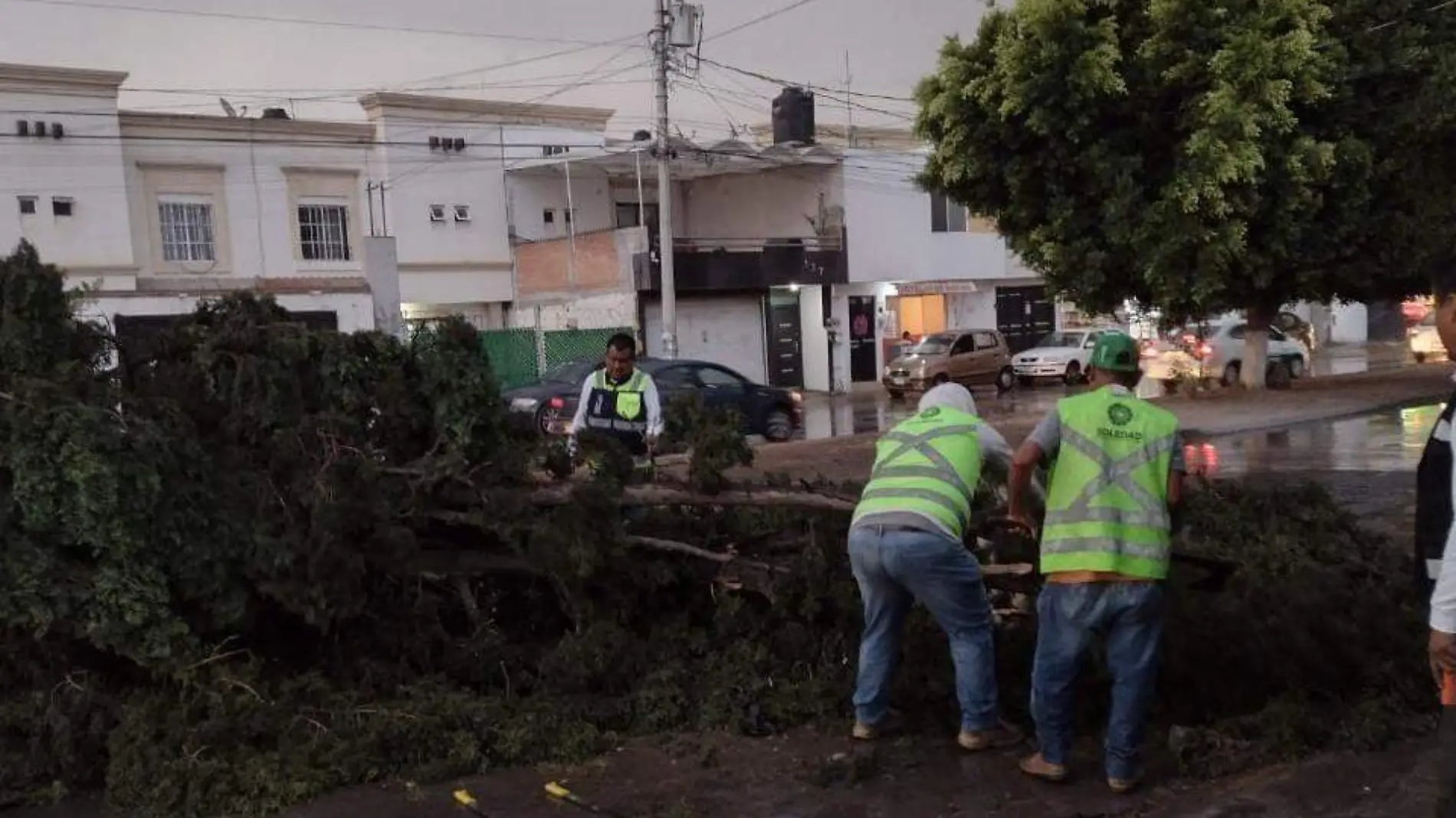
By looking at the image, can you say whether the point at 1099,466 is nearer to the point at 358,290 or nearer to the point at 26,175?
the point at 358,290

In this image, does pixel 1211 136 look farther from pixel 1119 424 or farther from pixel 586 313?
pixel 586 313

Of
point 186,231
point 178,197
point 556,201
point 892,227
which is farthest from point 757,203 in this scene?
point 178,197

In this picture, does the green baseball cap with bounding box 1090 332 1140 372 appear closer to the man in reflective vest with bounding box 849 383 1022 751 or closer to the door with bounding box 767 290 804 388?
the man in reflective vest with bounding box 849 383 1022 751

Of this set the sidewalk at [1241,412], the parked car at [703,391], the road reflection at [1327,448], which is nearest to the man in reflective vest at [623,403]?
the sidewalk at [1241,412]

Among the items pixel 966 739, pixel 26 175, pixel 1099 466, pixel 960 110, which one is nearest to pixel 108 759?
pixel 966 739

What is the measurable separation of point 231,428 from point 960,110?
15.1 meters

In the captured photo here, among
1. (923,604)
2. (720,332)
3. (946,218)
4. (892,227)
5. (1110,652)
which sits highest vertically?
(946,218)

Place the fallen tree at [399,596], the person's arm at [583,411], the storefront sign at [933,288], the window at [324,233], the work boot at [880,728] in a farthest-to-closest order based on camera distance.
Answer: the storefront sign at [933,288]
the window at [324,233]
the person's arm at [583,411]
the work boot at [880,728]
the fallen tree at [399,596]

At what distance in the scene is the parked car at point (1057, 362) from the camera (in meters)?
29.7

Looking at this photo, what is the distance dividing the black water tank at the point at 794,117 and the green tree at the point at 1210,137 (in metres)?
12.5

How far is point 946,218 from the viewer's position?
1350 inches

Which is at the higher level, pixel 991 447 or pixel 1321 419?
pixel 991 447

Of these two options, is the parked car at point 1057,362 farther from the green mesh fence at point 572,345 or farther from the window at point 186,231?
the window at point 186,231

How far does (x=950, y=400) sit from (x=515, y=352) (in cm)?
2236
